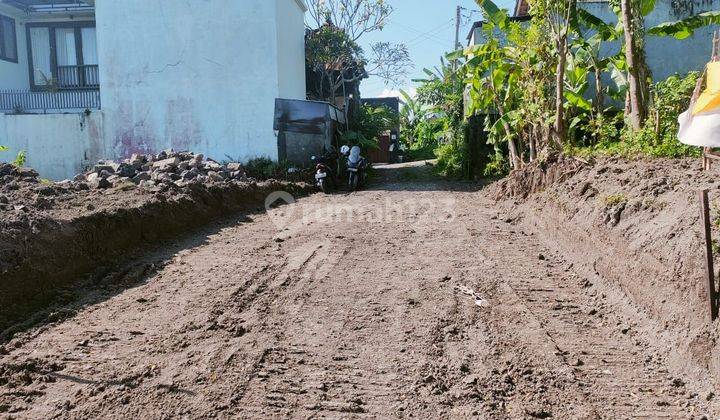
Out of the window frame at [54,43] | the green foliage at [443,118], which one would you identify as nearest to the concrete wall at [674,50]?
the green foliage at [443,118]

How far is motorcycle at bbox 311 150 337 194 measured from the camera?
14.9 m

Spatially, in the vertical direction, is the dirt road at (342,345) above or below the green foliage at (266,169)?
below

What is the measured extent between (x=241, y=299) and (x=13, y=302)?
1.99 meters

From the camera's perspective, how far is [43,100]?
18594mm

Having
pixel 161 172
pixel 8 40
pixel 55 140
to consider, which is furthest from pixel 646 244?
pixel 8 40

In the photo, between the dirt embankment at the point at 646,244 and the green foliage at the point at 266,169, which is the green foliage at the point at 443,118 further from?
the dirt embankment at the point at 646,244

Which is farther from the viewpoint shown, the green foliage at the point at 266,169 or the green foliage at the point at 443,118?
the green foliage at the point at 443,118

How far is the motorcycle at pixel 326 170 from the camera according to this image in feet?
48.8

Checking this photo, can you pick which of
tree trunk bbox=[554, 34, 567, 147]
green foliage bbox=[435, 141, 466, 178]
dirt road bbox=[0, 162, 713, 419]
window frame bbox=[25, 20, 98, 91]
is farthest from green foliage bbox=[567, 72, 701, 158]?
window frame bbox=[25, 20, 98, 91]

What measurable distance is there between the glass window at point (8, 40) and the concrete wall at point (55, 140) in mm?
3889

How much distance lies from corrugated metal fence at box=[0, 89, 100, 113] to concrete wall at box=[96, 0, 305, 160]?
4.71 ft

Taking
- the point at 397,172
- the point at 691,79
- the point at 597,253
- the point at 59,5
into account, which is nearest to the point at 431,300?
the point at 597,253

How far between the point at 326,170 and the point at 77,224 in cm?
881

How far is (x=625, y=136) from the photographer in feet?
32.9
